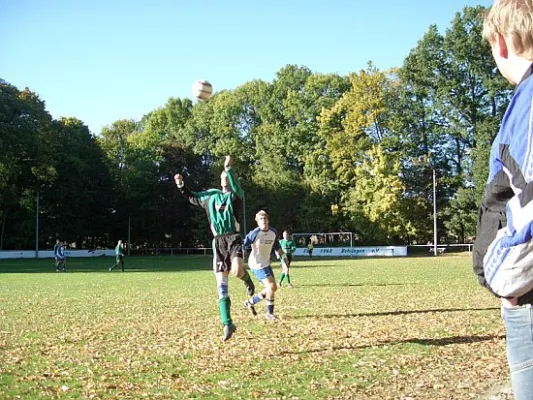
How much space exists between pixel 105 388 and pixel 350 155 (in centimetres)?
5786

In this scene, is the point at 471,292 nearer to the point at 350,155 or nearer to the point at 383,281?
the point at 383,281

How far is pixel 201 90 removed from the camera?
14039 millimetres

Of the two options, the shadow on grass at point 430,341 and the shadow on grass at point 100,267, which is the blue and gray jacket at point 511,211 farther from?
the shadow on grass at point 100,267

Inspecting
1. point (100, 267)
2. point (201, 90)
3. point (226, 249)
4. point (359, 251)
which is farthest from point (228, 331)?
point (359, 251)

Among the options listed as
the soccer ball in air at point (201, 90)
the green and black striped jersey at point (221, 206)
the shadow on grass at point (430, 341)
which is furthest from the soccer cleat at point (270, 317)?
the soccer ball in air at point (201, 90)

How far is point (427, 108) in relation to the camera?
62.6 m

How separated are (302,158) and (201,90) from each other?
54202 millimetres

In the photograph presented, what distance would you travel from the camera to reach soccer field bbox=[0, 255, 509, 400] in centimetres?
708

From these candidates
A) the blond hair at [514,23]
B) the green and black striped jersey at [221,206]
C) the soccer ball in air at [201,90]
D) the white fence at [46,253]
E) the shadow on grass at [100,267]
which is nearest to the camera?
the blond hair at [514,23]

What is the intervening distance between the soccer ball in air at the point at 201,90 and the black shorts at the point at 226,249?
4.48 metres

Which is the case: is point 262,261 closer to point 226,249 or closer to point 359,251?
point 226,249

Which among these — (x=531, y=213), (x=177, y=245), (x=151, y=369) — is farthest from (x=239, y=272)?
(x=177, y=245)

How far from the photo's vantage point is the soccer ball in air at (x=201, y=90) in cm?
1401

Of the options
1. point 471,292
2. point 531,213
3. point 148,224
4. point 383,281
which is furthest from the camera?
point 148,224
